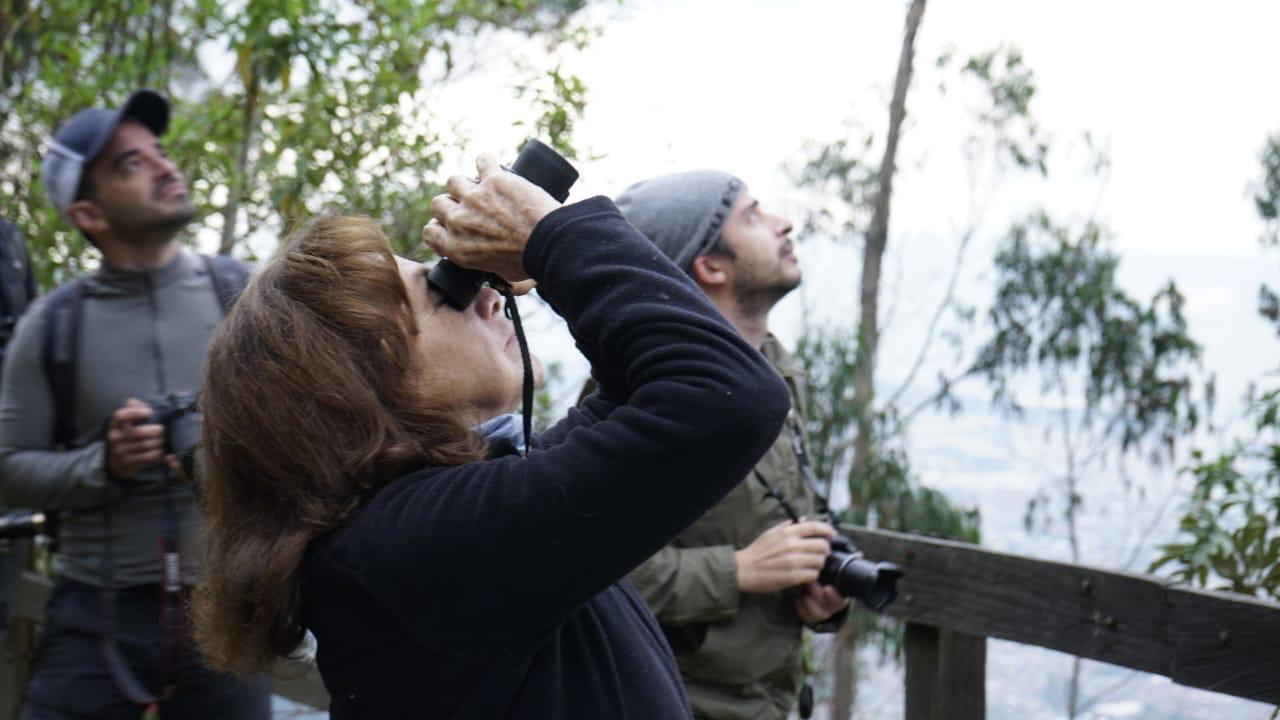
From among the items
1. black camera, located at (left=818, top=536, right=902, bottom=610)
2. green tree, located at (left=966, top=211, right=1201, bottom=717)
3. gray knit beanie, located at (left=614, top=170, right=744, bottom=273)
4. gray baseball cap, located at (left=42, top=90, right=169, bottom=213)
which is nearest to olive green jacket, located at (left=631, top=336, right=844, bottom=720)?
black camera, located at (left=818, top=536, right=902, bottom=610)

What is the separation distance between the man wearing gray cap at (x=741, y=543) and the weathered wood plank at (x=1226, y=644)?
672mm

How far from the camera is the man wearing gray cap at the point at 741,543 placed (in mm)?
2414

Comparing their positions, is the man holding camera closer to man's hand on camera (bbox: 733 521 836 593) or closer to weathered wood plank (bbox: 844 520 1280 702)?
man's hand on camera (bbox: 733 521 836 593)

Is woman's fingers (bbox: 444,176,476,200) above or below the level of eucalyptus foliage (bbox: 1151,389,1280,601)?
above

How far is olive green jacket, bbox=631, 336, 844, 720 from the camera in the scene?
2.39 m

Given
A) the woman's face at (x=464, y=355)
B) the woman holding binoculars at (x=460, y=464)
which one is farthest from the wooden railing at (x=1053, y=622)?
the woman's face at (x=464, y=355)

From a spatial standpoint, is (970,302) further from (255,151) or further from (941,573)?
(941,573)

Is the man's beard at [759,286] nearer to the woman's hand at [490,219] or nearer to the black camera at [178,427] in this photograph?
the black camera at [178,427]

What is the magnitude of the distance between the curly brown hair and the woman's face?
0.03 meters

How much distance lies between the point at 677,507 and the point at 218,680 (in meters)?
1.70

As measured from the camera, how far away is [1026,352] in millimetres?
10883

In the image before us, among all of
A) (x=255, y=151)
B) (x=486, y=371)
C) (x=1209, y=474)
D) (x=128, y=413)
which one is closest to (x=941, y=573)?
(x=1209, y=474)

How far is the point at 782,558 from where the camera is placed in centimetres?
244

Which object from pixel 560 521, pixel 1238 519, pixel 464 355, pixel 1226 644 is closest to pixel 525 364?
pixel 464 355
